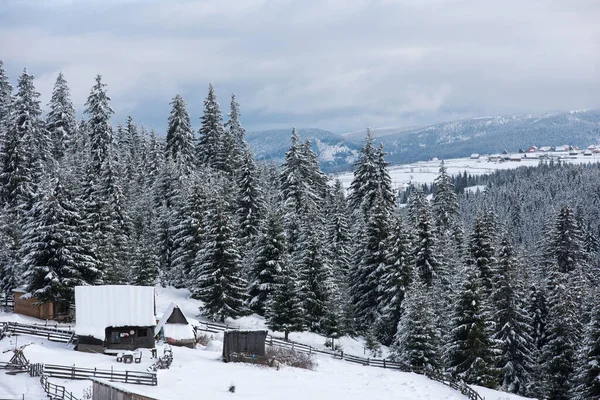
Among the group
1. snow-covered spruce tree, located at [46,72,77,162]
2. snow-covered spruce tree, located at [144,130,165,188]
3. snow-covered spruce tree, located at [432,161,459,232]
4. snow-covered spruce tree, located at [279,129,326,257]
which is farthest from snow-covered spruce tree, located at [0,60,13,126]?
snow-covered spruce tree, located at [432,161,459,232]

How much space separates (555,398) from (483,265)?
13.5 m

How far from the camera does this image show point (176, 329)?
4897cm

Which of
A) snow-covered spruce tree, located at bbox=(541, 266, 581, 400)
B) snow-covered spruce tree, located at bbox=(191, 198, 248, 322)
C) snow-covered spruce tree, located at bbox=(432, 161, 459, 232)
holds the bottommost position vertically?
snow-covered spruce tree, located at bbox=(541, 266, 581, 400)

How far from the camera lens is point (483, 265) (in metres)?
57.1

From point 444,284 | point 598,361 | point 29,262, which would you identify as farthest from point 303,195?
point 598,361

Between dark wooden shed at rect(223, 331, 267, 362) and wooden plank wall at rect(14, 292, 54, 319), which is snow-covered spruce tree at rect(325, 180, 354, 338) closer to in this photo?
dark wooden shed at rect(223, 331, 267, 362)

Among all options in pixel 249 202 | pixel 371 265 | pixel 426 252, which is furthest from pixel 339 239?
pixel 426 252

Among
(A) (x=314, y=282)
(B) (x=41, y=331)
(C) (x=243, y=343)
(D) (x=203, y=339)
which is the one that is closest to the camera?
(C) (x=243, y=343)

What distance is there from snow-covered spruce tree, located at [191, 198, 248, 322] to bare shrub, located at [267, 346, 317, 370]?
29.1 ft

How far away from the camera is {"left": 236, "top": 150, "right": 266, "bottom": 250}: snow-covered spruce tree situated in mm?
68438

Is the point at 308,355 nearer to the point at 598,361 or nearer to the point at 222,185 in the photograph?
the point at 598,361

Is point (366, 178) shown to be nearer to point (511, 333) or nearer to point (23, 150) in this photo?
point (511, 333)

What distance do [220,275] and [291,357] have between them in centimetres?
1285

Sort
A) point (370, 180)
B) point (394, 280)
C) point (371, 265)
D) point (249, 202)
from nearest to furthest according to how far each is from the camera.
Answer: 1. point (394, 280)
2. point (371, 265)
3. point (249, 202)
4. point (370, 180)
